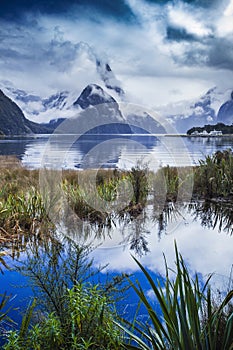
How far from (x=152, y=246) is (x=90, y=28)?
393 inches

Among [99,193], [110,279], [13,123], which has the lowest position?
[110,279]

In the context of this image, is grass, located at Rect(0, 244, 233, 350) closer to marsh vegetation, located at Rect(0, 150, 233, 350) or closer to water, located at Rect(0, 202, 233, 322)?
marsh vegetation, located at Rect(0, 150, 233, 350)

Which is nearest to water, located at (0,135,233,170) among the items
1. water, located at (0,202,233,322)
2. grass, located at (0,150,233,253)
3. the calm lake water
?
the calm lake water

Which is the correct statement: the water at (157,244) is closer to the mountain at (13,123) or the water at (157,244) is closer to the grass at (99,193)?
the grass at (99,193)

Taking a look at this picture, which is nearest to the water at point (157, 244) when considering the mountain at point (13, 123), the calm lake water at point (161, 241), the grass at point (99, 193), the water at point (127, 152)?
the calm lake water at point (161, 241)

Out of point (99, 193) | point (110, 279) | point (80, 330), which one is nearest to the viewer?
point (80, 330)

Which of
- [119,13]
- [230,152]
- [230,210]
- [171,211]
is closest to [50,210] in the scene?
[171,211]

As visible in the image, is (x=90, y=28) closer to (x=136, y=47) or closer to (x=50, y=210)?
(x=136, y=47)

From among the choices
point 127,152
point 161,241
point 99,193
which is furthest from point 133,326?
point 127,152

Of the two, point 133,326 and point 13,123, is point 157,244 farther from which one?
point 13,123

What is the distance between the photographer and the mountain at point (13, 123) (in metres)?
23.0

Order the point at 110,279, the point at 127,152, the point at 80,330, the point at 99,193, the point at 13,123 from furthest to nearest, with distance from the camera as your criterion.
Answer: the point at 13,123, the point at 127,152, the point at 99,193, the point at 110,279, the point at 80,330

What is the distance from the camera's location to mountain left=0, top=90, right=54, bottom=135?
2302 cm

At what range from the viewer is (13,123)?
79.2 ft
